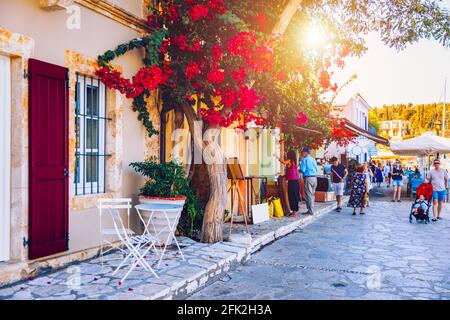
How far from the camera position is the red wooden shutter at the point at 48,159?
5.30 m

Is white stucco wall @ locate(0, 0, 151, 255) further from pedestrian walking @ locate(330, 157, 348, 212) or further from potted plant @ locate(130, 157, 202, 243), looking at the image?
pedestrian walking @ locate(330, 157, 348, 212)

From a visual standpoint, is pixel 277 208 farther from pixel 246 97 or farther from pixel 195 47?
pixel 195 47

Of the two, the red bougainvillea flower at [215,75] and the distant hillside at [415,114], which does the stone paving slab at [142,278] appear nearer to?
the red bougainvillea flower at [215,75]

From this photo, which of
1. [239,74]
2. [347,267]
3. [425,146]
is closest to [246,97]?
[239,74]

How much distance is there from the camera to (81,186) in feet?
21.3

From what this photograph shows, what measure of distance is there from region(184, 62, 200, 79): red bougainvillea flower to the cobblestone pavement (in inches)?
125

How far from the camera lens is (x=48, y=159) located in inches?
217

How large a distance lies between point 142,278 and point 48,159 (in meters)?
1.92

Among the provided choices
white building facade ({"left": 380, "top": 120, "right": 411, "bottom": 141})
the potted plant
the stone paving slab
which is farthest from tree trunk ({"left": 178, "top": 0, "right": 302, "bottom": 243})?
white building facade ({"left": 380, "top": 120, "right": 411, "bottom": 141})

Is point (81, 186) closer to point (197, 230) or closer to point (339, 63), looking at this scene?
point (197, 230)

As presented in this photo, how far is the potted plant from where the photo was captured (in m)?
6.95

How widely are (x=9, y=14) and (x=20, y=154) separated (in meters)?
1.64

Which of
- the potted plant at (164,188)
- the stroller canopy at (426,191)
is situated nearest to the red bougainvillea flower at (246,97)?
the potted plant at (164,188)
